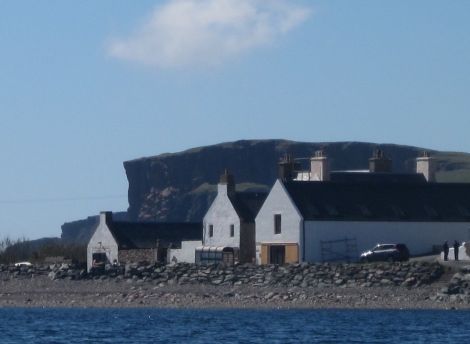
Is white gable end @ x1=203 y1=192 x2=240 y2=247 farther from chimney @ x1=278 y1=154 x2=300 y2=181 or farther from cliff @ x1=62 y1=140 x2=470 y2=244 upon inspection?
cliff @ x1=62 y1=140 x2=470 y2=244

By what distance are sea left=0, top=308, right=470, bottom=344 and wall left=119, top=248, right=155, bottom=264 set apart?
53.8 feet

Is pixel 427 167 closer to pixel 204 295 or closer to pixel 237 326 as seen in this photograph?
pixel 204 295

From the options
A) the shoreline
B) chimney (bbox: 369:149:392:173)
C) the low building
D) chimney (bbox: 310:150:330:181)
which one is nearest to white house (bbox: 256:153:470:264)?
chimney (bbox: 310:150:330:181)

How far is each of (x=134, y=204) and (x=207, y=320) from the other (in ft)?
403

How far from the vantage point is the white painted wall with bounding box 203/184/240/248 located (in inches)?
3127

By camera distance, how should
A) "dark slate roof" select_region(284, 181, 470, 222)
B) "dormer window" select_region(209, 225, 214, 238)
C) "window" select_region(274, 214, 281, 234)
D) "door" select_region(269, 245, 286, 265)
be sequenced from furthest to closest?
1. "dormer window" select_region(209, 225, 214, 238)
2. "window" select_region(274, 214, 281, 234)
3. "door" select_region(269, 245, 286, 265)
4. "dark slate roof" select_region(284, 181, 470, 222)

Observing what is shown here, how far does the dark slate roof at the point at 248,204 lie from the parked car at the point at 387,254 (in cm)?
896

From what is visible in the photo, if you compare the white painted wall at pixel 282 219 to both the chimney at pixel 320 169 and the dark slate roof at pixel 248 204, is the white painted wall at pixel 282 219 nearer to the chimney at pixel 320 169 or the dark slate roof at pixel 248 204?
the dark slate roof at pixel 248 204

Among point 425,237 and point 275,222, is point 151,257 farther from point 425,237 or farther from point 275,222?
point 425,237

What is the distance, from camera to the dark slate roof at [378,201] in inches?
2970

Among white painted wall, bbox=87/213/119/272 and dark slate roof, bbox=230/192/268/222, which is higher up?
dark slate roof, bbox=230/192/268/222

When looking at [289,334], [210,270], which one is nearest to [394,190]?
[210,270]

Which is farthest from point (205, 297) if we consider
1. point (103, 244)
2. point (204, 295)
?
point (103, 244)

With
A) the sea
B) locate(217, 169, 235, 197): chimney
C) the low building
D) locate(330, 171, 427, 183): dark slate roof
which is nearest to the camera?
the sea
